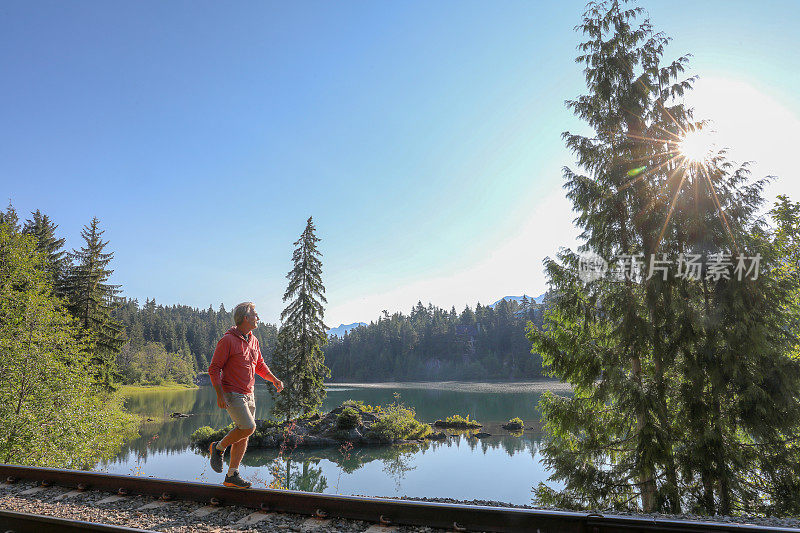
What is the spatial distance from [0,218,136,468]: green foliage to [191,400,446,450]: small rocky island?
50.5 feet

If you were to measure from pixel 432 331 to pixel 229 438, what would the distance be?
11586 centimetres

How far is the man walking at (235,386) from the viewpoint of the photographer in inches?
171

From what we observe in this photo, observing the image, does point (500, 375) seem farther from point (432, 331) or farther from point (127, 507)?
point (127, 507)

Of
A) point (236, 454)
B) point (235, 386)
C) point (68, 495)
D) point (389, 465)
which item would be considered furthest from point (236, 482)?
Answer: point (389, 465)

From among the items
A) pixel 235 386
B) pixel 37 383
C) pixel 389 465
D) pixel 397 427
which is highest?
pixel 235 386

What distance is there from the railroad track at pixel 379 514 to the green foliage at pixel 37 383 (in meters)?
9.24

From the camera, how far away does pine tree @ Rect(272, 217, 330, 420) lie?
2841cm

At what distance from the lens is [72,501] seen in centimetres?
441

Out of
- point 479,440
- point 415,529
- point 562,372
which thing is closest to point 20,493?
point 415,529

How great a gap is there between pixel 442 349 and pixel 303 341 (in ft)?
299

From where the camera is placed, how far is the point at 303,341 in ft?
94.8

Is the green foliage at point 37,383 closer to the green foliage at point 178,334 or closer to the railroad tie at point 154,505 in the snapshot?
the railroad tie at point 154,505

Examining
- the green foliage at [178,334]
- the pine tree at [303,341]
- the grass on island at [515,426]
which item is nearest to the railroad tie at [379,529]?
the pine tree at [303,341]

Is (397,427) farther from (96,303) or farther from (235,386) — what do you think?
(235,386)
